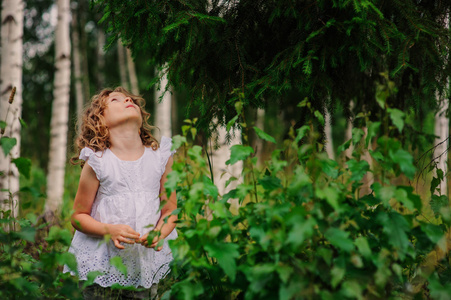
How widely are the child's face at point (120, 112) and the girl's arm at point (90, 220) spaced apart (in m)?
0.29

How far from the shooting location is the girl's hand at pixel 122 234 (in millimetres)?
1887

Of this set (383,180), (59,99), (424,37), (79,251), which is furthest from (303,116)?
(59,99)

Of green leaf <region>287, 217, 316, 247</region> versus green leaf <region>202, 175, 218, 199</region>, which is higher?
green leaf <region>202, 175, 218, 199</region>

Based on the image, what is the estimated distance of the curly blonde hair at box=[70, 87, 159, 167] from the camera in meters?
2.20

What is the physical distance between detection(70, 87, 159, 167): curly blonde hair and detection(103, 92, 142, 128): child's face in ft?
0.10

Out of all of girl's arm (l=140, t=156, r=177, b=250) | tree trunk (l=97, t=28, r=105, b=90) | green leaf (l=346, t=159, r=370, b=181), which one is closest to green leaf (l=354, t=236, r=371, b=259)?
green leaf (l=346, t=159, r=370, b=181)

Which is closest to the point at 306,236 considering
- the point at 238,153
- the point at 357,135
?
the point at 238,153

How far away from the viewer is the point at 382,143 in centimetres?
143

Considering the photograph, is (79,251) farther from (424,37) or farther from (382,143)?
(424,37)

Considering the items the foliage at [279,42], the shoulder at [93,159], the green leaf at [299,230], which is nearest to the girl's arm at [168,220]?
the shoulder at [93,159]

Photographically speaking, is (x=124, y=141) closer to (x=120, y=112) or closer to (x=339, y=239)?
(x=120, y=112)

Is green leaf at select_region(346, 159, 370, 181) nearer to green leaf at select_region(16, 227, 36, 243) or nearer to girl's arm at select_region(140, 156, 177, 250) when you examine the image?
girl's arm at select_region(140, 156, 177, 250)

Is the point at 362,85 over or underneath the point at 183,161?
over

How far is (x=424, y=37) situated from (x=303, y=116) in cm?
79
